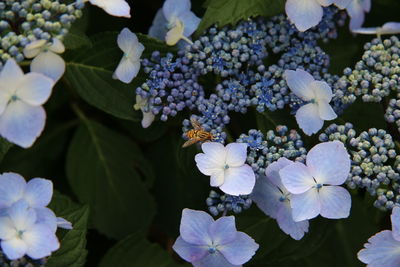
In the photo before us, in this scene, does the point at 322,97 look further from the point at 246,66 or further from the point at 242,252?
the point at 242,252

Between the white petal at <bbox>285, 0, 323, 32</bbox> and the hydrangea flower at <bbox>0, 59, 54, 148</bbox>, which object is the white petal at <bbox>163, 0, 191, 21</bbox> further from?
the hydrangea flower at <bbox>0, 59, 54, 148</bbox>

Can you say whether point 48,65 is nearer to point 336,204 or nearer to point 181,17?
point 181,17

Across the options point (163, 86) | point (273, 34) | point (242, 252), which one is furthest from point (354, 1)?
point (242, 252)

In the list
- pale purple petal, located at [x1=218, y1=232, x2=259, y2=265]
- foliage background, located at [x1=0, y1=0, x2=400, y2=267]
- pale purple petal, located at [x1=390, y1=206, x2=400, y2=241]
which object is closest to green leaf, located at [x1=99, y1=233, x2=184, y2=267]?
foliage background, located at [x1=0, y1=0, x2=400, y2=267]

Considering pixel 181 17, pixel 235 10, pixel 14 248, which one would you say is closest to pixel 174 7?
pixel 181 17

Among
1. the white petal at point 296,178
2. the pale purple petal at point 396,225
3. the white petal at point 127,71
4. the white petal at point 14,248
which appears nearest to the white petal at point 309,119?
the white petal at point 296,178
